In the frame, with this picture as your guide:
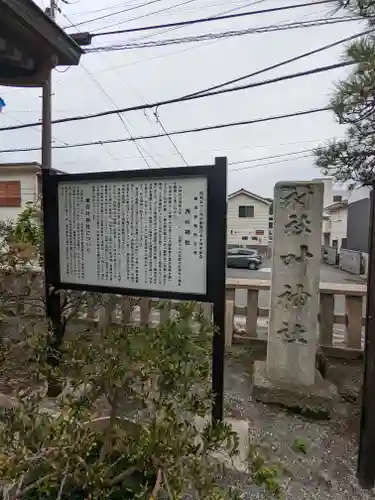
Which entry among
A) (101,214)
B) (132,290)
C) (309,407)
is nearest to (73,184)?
(101,214)

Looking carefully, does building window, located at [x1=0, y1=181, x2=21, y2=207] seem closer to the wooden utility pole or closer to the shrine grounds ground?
the shrine grounds ground

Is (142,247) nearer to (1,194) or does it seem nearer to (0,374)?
(0,374)

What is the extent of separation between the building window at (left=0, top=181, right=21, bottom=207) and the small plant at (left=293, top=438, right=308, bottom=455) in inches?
557

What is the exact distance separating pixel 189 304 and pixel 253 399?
6.39 ft

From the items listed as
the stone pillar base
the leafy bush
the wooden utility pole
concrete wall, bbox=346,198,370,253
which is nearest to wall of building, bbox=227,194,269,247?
concrete wall, bbox=346,198,370,253

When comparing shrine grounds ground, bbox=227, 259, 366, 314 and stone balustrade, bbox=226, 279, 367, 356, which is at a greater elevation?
stone balustrade, bbox=226, 279, 367, 356

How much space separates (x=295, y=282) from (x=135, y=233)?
1.67 metres

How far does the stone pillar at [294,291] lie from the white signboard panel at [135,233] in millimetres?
1395

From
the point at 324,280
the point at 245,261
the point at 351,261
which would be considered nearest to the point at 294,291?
the point at 324,280

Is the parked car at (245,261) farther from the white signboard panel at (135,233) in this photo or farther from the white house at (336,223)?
the white signboard panel at (135,233)

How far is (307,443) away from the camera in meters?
2.46

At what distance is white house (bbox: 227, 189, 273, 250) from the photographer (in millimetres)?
25922

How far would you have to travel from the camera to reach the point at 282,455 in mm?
2330

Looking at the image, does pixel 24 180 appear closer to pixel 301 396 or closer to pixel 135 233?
pixel 135 233
